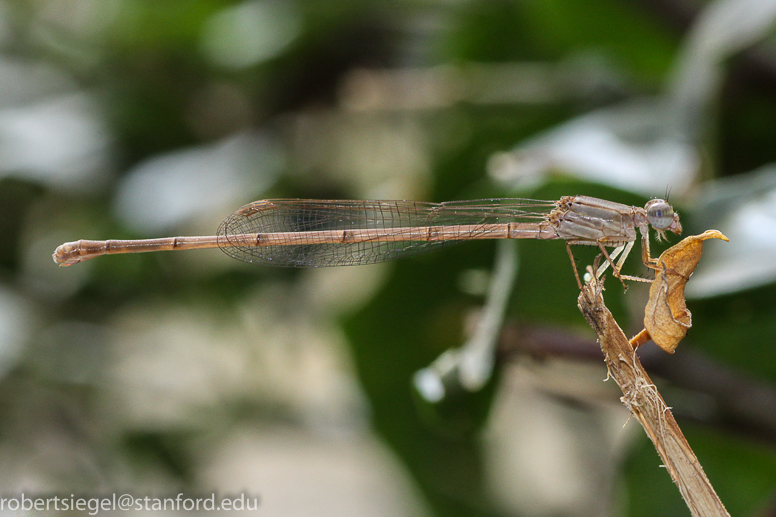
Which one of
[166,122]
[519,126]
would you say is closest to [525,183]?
[519,126]

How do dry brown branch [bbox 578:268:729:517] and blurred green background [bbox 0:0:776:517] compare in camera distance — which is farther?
blurred green background [bbox 0:0:776:517]

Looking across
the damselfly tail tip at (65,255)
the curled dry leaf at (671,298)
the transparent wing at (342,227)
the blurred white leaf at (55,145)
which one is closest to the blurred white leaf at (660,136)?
the transparent wing at (342,227)

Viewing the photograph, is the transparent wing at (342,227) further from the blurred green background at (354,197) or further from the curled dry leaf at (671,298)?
the curled dry leaf at (671,298)

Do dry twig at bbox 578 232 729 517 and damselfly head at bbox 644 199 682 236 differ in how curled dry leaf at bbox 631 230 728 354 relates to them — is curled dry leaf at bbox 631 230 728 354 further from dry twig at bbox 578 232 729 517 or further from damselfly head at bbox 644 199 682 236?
damselfly head at bbox 644 199 682 236

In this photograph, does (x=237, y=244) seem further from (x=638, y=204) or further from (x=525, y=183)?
(x=638, y=204)

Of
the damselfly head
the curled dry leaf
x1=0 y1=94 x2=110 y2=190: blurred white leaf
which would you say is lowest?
the curled dry leaf

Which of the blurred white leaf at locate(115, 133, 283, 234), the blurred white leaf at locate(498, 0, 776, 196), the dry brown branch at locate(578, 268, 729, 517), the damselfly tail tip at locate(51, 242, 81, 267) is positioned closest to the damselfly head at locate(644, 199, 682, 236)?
the blurred white leaf at locate(498, 0, 776, 196)

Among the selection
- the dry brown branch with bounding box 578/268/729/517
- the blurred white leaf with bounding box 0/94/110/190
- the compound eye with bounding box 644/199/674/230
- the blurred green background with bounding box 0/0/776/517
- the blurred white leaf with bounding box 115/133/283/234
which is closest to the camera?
the dry brown branch with bounding box 578/268/729/517
